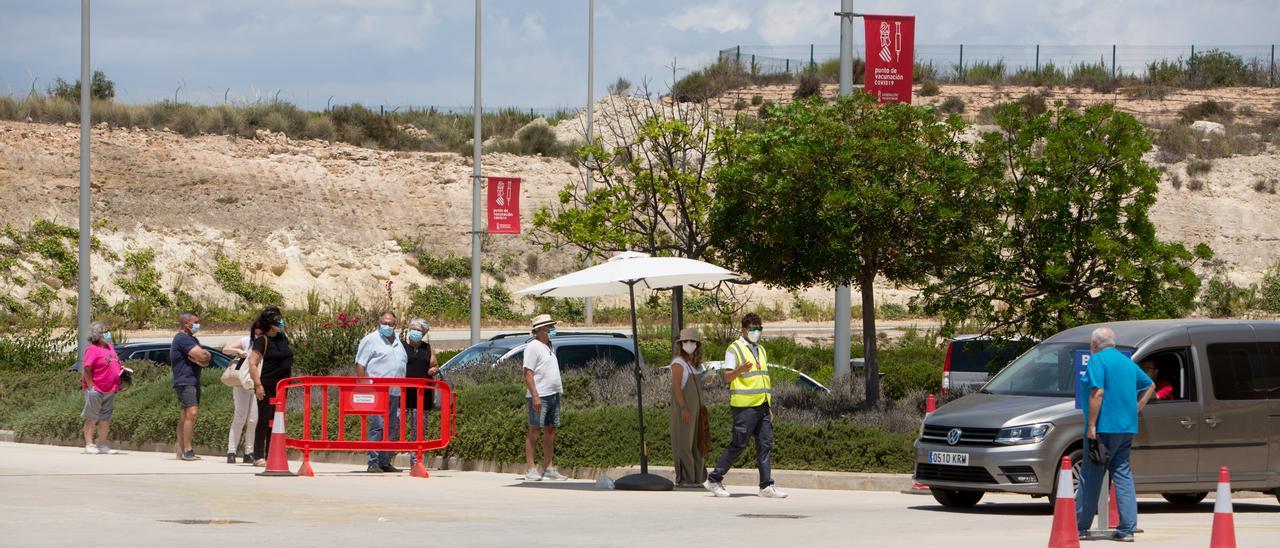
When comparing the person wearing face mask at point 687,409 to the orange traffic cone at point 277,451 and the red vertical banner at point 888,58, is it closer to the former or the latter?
the orange traffic cone at point 277,451

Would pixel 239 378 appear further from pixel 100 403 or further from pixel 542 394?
pixel 542 394

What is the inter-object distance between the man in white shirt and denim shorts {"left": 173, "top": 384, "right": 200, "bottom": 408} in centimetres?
474

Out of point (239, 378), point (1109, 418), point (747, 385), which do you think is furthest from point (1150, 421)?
point (239, 378)

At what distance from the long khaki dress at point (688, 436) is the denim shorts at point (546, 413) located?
1402mm

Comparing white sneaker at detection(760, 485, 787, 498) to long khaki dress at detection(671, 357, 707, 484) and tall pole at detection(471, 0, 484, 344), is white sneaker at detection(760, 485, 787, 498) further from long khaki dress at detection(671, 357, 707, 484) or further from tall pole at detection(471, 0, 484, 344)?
tall pole at detection(471, 0, 484, 344)

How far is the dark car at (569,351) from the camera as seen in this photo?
78.5 ft

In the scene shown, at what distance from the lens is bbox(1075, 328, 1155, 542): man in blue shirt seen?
11547 millimetres

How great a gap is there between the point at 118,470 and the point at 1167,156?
61.8 m

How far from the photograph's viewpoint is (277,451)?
16.8 m

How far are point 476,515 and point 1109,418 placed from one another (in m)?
5.02

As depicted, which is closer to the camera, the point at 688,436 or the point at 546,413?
the point at 688,436

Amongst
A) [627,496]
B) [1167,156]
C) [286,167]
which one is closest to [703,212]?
[627,496]

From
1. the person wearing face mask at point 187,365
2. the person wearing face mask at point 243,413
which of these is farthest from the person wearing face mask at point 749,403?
the person wearing face mask at point 187,365

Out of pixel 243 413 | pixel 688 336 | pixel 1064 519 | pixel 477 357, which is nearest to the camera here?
pixel 1064 519
